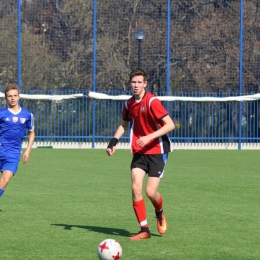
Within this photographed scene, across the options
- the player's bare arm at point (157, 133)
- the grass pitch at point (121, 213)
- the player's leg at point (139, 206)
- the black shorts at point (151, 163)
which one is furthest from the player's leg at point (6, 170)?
the player's bare arm at point (157, 133)

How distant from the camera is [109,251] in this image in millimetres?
6504

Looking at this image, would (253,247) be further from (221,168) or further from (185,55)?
(185,55)

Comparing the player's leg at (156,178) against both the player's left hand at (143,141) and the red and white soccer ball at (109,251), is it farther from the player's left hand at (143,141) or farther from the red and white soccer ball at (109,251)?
the red and white soccer ball at (109,251)

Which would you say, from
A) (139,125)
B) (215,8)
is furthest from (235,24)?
(139,125)

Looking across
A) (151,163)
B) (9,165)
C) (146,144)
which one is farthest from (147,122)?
(9,165)

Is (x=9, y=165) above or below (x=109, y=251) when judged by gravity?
above

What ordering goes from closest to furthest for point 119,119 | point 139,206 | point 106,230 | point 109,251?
point 109,251, point 139,206, point 106,230, point 119,119

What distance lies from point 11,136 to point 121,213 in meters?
1.82

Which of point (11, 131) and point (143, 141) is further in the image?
point (11, 131)

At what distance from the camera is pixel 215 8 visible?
27.6 m

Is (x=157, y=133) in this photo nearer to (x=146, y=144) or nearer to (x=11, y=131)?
(x=146, y=144)

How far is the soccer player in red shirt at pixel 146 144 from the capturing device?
8.05m

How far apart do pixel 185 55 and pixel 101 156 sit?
24.3 ft

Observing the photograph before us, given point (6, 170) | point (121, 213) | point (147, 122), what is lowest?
point (121, 213)
